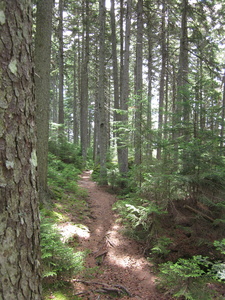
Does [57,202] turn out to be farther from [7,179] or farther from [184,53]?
[184,53]

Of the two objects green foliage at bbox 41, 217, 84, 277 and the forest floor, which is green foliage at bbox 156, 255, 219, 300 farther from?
green foliage at bbox 41, 217, 84, 277

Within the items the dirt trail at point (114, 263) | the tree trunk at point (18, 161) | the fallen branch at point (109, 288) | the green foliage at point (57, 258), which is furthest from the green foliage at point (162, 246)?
the tree trunk at point (18, 161)

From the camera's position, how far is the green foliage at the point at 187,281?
3264 mm

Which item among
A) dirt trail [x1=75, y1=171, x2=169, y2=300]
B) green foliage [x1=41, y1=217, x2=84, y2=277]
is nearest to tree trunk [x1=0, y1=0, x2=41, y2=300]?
green foliage [x1=41, y1=217, x2=84, y2=277]

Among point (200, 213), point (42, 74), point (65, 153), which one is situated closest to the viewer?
point (200, 213)

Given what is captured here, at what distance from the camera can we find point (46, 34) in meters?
6.02

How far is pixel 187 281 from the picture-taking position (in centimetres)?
353

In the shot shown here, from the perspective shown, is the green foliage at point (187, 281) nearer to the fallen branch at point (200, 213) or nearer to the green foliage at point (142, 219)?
the green foliage at point (142, 219)

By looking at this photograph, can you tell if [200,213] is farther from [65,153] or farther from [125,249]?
[65,153]

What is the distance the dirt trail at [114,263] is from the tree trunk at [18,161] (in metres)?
2.34

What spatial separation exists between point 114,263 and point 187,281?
175 centimetres

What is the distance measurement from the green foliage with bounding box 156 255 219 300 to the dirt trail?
284 millimetres

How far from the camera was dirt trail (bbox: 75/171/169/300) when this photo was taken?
3.64 metres

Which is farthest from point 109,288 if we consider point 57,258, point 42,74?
point 42,74
